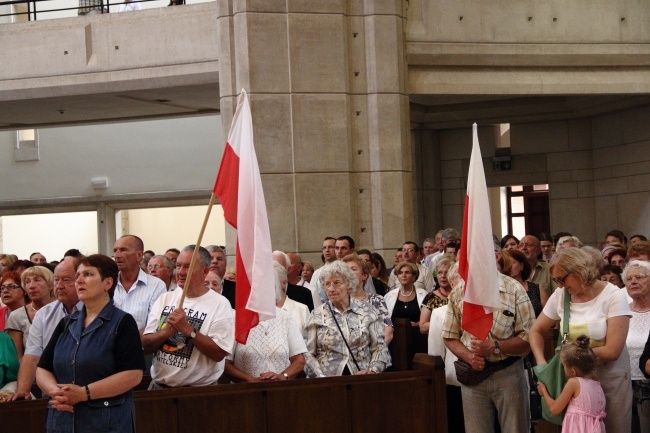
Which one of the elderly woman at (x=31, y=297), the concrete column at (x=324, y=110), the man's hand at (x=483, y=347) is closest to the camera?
the man's hand at (x=483, y=347)

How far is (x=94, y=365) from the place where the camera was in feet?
17.6

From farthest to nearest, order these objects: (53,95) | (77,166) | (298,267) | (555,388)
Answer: (77,166), (53,95), (298,267), (555,388)

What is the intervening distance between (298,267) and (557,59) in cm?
603

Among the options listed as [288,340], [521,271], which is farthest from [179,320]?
[521,271]

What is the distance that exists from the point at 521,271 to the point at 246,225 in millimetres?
3127

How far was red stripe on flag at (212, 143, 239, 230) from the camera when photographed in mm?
6746

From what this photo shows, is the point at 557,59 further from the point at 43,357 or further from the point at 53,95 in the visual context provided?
the point at 43,357

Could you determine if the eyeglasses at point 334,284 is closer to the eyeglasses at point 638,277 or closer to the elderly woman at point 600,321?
the elderly woman at point 600,321

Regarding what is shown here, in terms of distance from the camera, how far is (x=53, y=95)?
16016mm

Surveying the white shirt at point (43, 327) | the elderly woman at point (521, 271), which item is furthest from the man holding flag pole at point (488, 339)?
the white shirt at point (43, 327)

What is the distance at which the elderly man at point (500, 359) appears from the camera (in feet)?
22.9

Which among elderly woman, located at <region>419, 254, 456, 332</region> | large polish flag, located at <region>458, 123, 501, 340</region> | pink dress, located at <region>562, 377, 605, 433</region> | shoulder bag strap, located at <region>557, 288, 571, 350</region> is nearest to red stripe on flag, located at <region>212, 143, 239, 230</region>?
large polish flag, located at <region>458, 123, 501, 340</region>

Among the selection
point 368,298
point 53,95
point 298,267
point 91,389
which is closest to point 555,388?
point 368,298

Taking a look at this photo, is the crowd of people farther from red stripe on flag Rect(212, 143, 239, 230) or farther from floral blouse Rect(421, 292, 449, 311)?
floral blouse Rect(421, 292, 449, 311)
